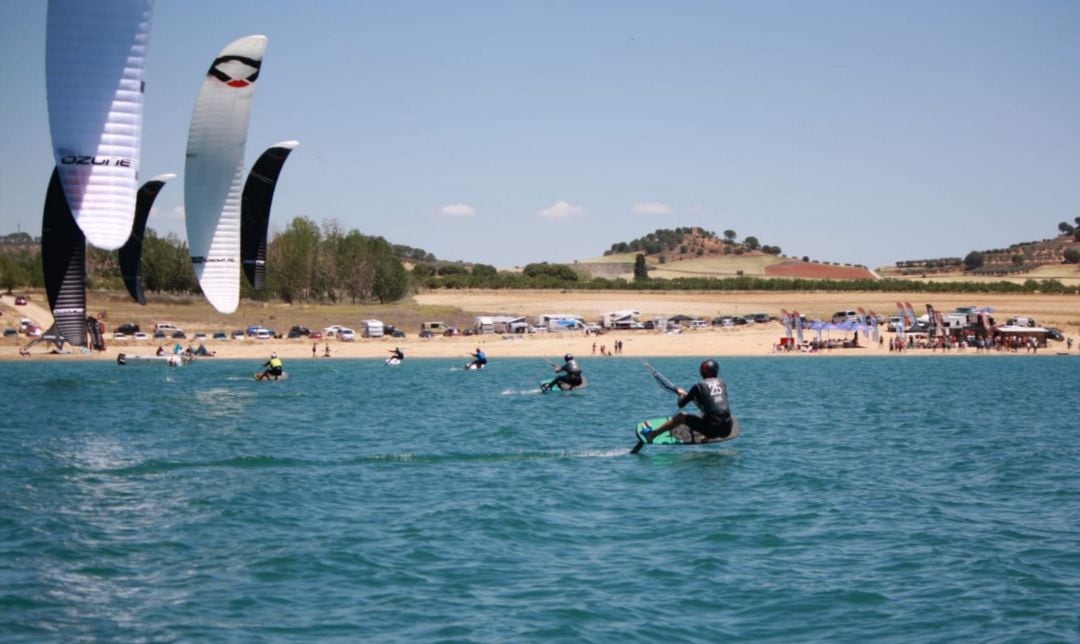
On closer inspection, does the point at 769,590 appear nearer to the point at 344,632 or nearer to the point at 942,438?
the point at 344,632

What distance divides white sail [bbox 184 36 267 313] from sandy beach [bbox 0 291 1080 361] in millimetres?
39324

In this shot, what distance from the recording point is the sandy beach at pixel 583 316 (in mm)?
83938

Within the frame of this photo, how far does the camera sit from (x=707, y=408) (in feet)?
80.5

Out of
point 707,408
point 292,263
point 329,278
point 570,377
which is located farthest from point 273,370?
point 329,278

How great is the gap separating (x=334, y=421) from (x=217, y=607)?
22.3 metres

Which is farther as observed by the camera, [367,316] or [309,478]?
[367,316]

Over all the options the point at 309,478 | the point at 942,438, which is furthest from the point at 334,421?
the point at 942,438

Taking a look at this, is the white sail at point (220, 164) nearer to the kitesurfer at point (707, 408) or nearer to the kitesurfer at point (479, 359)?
the kitesurfer at point (707, 408)

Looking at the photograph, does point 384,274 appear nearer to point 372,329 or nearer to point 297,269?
point 297,269

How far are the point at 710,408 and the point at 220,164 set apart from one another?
22.1m

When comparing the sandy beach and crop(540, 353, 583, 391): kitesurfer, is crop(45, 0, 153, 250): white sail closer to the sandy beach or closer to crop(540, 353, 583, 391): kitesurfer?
crop(540, 353, 583, 391): kitesurfer

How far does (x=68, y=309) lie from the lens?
4238 cm

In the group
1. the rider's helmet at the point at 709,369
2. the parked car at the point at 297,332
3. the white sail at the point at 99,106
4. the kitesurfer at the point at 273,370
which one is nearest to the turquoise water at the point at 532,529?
the rider's helmet at the point at 709,369

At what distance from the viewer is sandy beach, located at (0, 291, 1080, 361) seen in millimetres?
83938
